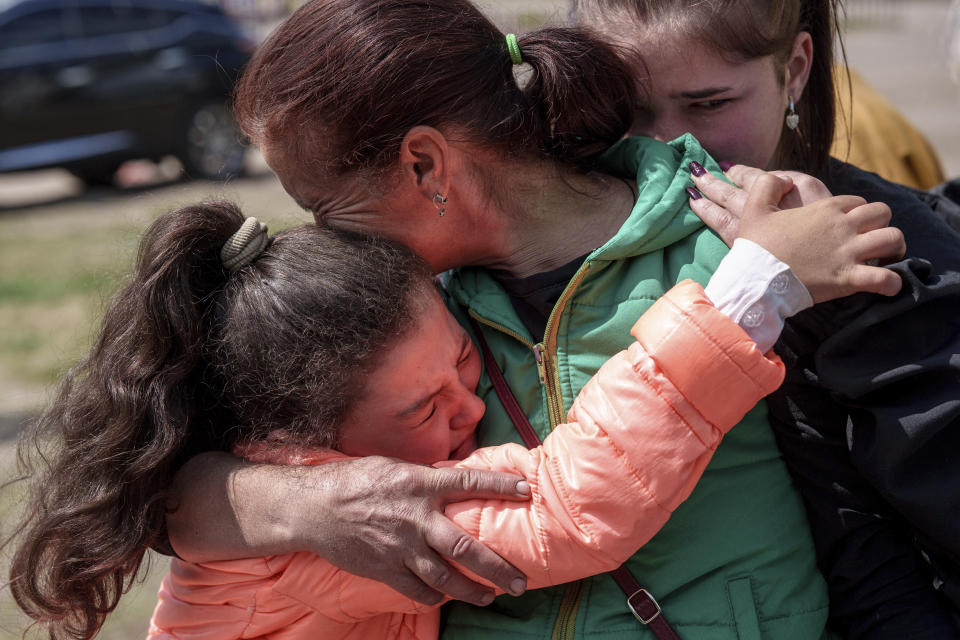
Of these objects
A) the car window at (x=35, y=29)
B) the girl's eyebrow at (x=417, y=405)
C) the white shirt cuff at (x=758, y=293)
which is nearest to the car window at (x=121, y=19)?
the car window at (x=35, y=29)

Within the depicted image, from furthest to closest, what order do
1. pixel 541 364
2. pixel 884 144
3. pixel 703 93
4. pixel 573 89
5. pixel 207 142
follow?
pixel 207 142
pixel 884 144
pixel 703 93
pixel 573 89
pixel 541 364

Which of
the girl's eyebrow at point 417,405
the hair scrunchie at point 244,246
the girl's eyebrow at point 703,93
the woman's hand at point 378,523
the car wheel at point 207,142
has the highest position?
the girl's eyebrow at point 703,93

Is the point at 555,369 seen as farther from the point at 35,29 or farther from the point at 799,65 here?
the point at 35,29

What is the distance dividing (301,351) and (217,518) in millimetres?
349

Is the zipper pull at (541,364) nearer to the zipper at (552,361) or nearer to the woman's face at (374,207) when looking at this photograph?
the zipper at (552,361)

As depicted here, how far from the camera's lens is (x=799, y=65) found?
2.23 meters

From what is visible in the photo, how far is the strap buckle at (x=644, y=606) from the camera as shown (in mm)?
1734

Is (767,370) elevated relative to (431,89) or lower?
lower

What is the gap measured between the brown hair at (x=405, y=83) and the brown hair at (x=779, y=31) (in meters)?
0.16

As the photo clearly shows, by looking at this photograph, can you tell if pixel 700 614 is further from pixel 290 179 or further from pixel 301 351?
pixel 290 179

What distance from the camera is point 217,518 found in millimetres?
1824

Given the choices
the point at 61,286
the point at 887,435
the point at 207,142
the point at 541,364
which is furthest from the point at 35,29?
the point at 887,435

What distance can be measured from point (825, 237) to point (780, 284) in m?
0.13

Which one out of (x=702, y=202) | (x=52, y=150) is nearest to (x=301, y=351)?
(x=702, y=202)
